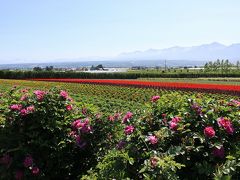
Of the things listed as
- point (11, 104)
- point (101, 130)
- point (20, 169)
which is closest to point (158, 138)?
point (101, 130)

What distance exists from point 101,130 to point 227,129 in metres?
1.93

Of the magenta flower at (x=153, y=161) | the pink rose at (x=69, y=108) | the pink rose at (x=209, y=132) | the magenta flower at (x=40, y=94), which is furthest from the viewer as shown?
the pink rose at (x=69, y=108)

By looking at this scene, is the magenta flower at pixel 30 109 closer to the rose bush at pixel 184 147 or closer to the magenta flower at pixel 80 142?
the magenta flower at pixel 80 142

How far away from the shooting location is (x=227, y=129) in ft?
11.9

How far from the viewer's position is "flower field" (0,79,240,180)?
11.4 feet

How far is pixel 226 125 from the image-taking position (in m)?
3.63

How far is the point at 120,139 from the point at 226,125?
55.9 inches

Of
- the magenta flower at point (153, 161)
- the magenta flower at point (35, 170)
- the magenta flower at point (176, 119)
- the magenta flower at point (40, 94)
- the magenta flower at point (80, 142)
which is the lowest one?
the magenta flower at point (35, 170)

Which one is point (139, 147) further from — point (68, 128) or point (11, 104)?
point (11, 104)

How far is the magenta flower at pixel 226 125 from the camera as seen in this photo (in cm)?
362

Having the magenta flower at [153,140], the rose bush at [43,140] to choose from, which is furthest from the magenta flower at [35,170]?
the magenta flower at [153,140]

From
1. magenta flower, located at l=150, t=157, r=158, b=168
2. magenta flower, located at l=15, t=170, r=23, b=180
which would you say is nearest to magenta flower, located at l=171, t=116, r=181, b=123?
magenta flower, located at l=150, t=157, r=158, b=168

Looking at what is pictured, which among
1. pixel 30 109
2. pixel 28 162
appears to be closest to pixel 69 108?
pixel 30 109

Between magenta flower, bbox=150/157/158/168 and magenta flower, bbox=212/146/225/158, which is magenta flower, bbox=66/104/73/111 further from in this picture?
magenta flower, bbox=212/146/225/158
